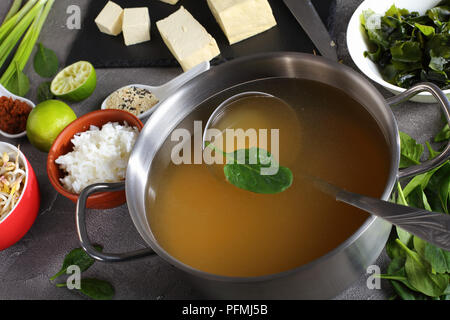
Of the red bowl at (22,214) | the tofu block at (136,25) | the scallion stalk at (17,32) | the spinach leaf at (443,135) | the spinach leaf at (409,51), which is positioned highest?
the scallion stalk at (17,32)

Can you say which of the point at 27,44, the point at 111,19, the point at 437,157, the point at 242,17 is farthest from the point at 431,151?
the point at 27,44

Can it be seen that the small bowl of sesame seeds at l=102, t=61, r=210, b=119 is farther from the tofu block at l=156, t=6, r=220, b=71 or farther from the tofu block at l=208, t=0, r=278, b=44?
the tofu block at l=208, t=0, r=278, b=44

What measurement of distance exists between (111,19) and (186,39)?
0.32m

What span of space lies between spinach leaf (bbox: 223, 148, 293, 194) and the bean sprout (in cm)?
55

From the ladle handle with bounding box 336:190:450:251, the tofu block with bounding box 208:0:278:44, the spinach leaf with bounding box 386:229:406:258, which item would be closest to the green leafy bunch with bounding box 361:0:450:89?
the tofu block with bounding box 208:0:278:44

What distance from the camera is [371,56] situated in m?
1.29

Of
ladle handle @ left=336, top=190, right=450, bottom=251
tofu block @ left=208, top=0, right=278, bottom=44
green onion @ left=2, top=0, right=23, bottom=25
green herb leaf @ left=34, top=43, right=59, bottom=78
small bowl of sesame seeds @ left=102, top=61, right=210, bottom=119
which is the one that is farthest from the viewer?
green onion @ left=2, top=0, right=23, bottom=25

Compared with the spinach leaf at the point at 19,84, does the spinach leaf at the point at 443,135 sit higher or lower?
lower

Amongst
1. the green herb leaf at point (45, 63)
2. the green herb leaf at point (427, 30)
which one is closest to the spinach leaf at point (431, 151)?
the green herb leaf at point (427, 30)

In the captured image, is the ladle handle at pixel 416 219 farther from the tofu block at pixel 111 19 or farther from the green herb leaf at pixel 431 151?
the tofu block at pixel 111 19

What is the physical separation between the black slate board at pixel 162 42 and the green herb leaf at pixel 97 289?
2.37 feet

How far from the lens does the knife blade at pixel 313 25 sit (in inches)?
54.9

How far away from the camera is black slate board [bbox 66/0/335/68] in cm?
152

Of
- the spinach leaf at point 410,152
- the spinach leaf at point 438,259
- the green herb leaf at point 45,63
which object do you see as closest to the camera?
the spinach leaf at point 438,259
